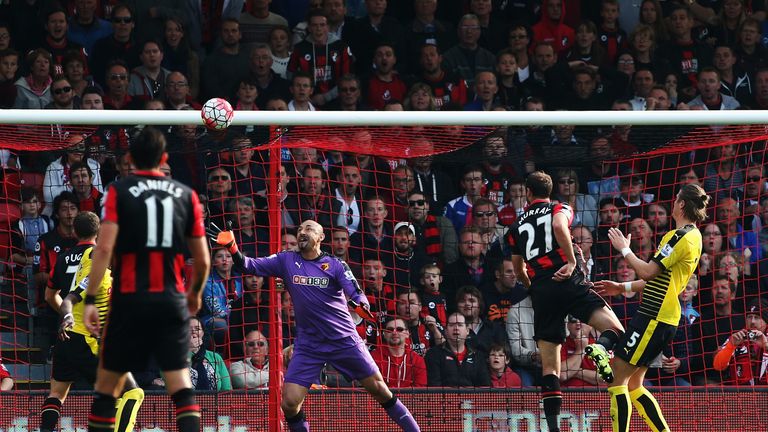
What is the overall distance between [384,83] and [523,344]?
10.9 ft

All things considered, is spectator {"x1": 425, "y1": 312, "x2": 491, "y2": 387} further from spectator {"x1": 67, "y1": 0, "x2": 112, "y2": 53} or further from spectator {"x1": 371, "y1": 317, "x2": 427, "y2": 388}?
spectator {"x1": 67, "y1": 0, "x2": 112, "y2": 53}

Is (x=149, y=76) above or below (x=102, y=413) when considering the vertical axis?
above

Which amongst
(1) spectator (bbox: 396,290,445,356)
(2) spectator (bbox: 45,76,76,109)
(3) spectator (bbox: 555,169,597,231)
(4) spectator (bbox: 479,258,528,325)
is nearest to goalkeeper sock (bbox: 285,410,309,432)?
(1) spectator (bbox: 396,290,445,356)

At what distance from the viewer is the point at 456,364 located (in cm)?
1129

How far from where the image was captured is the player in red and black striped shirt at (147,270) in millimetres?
7285

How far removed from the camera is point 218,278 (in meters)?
11.5

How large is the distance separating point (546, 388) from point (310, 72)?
508 centimetres

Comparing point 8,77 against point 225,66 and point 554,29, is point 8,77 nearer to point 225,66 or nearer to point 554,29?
point 225,66

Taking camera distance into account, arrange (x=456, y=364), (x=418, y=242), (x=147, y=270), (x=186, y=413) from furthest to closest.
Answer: (x=418, y=242) → (x=456, y=364) → (x=186, y=413) → (x=147, y=270)

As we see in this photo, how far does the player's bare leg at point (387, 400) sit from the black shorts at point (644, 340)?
5.50ft

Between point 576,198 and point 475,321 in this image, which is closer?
point 475,321

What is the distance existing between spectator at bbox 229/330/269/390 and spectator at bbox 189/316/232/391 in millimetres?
122

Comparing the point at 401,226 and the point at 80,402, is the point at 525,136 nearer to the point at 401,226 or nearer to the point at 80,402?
the point at 401,226

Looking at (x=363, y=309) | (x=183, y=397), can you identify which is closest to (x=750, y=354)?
(x=363, y=309)
